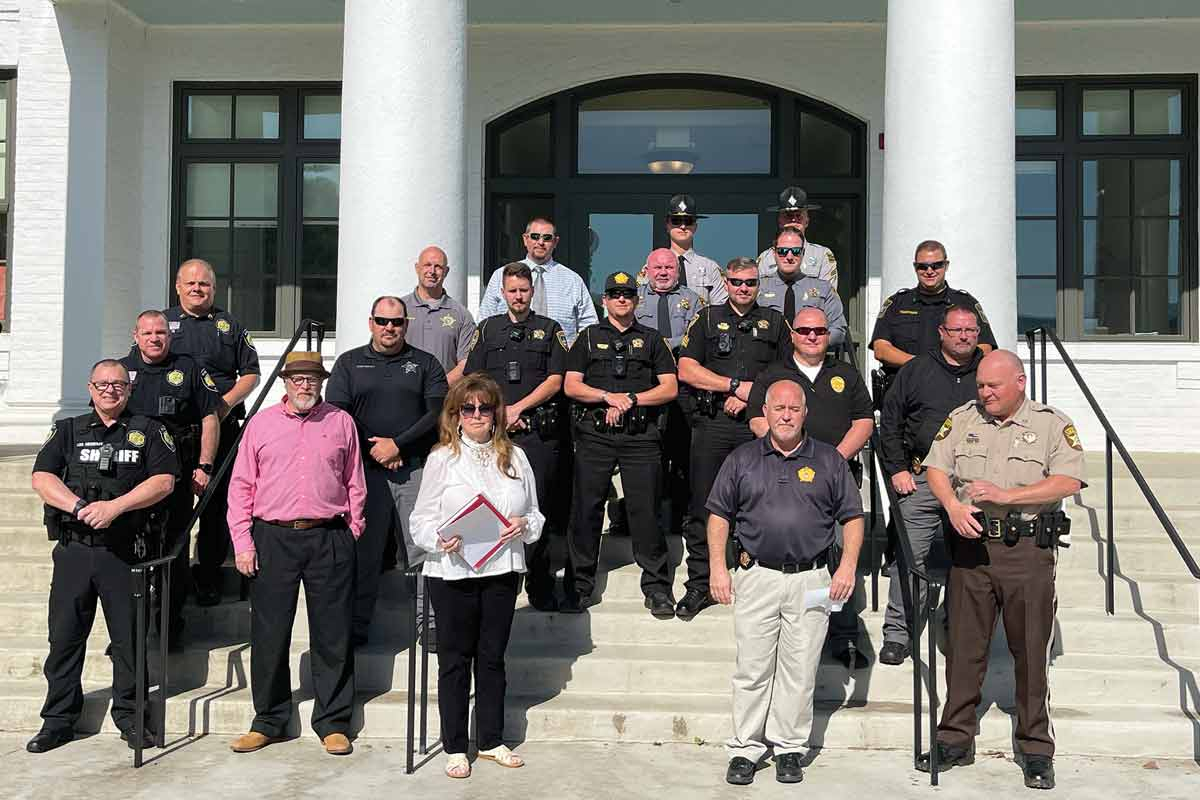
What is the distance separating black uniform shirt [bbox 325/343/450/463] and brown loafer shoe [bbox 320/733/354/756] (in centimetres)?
149

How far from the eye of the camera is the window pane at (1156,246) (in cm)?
1127

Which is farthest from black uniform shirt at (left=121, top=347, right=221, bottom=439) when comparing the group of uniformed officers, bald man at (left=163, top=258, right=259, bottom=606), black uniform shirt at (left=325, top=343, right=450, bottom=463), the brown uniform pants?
the brown uniform pants

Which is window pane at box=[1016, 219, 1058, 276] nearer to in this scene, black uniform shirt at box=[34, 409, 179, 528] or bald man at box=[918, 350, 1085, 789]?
bald man at box=[918, 350, 1085, 789]

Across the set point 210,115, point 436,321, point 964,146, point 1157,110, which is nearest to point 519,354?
point 436,321

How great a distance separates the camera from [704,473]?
6.74 meters

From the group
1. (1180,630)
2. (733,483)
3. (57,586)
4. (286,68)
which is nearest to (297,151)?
(286,68)

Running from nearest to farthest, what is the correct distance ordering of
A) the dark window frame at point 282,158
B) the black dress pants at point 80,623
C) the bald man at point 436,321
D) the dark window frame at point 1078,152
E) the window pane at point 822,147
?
1. the black dress pants at point 80,623
2. the bald man at point 436,321
3. the dark window frame at point 1078,152
4. the window pane at point 822,147
5. the dark window frame at point 282,158

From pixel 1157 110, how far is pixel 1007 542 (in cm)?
757

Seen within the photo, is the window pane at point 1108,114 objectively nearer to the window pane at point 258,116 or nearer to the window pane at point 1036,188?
the window pane at point 1036,188

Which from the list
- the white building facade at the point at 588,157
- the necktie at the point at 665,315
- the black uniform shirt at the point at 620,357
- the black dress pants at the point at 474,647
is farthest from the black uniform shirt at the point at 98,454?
the white building facade at the point at 588,157

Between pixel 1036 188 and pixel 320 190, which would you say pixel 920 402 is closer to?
pixel 1036 188

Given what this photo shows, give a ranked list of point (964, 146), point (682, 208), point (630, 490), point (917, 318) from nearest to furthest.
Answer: point (630, 490) < point (917, 318) < point (964, 146) < point (682, 208)

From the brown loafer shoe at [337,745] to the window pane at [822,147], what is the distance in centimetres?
763

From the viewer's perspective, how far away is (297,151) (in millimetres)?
11852
